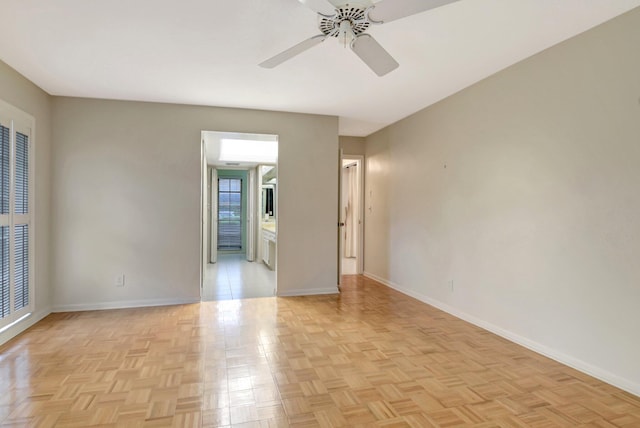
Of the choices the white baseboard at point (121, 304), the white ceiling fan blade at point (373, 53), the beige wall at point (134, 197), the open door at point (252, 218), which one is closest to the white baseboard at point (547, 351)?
the beige wall at point (134, 197)

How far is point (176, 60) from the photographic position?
3.01 meters

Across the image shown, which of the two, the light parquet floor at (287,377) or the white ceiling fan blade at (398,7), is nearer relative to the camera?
the white ceiling fan blade at (398,7)

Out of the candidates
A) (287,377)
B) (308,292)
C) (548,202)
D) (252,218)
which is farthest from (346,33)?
(252,218)

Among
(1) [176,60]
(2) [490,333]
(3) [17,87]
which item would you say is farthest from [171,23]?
(2) [490,333]

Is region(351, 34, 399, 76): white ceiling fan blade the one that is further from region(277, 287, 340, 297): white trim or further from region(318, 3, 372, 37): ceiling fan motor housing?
region(277, 287, 340, 297): white trim

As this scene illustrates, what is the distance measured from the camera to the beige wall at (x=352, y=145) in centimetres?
621

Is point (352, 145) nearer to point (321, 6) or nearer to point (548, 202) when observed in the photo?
point (548, 202)

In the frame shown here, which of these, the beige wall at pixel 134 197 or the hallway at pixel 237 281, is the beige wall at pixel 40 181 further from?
the hallway at pixel 237 281

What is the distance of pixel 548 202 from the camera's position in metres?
2.84

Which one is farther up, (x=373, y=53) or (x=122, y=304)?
(x=373, y=53)

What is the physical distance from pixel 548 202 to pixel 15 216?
4.74 meters

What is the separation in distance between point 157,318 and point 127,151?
6.61 feet

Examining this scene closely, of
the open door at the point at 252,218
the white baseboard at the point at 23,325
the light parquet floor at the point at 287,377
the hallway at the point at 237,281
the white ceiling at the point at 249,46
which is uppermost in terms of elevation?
the white ceiling at the point at 249,46

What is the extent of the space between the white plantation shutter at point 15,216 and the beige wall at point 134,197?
1.72 ft
